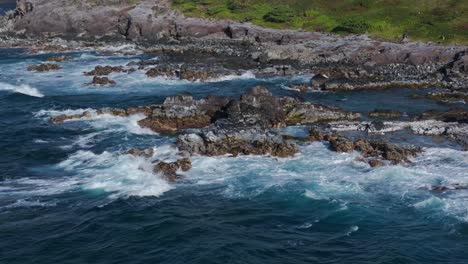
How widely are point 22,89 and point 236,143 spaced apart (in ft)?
121

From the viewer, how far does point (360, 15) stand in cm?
9444

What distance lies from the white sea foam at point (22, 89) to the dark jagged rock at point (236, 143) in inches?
1184

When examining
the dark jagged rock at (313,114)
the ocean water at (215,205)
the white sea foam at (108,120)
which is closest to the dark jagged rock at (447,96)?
the dark jagged rock at (313,114)

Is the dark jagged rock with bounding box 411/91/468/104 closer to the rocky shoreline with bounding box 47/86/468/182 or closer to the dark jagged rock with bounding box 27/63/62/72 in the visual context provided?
the rocky shoreline with bounding box 47/86/468/182

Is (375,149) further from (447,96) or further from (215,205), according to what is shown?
(447,96)

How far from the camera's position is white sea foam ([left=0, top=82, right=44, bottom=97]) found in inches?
2670

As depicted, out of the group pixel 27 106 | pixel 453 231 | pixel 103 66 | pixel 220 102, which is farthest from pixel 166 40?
pixel 453 231

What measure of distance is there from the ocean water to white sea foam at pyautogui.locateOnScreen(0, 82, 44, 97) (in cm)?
1536

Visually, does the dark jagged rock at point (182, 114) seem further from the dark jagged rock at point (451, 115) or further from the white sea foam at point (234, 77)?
the dark jagged rock at point (451, 115)

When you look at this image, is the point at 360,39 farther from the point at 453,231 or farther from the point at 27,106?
the point at 453,231

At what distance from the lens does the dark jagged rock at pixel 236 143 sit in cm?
4362

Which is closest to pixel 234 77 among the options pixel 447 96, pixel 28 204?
pixel 447 96

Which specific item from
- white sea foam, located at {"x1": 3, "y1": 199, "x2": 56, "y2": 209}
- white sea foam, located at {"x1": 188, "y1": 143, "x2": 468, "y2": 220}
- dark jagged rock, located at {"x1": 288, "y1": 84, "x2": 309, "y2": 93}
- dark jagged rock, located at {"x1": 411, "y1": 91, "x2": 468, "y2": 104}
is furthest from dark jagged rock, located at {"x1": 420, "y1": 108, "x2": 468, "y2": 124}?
white sea foam, located at {"x1": 3, "y1": 199, "x2": 56, "y2": 209}

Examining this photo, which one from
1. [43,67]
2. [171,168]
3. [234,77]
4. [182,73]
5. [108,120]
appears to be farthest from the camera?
[43,67]
